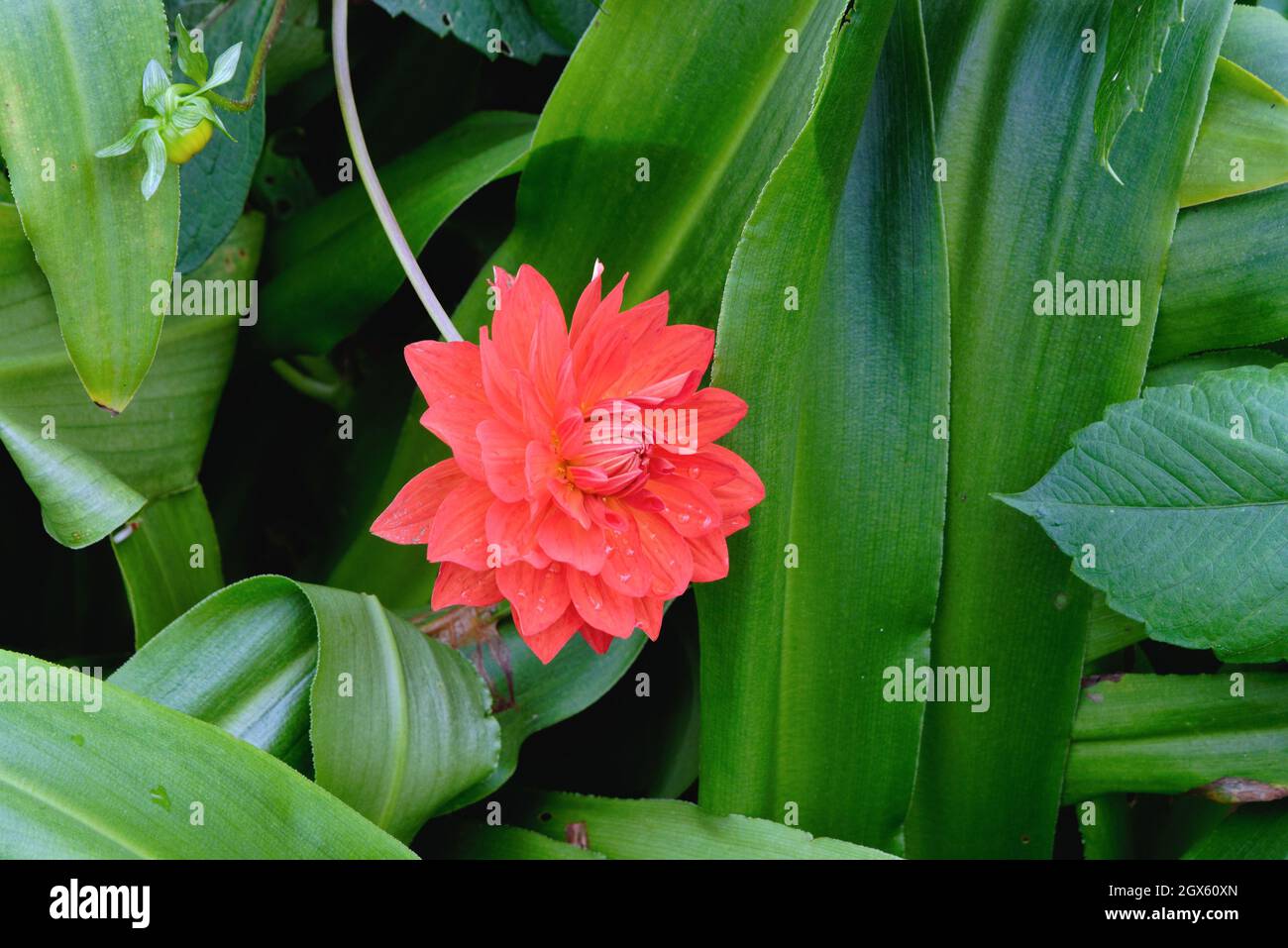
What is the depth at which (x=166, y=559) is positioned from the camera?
704mm

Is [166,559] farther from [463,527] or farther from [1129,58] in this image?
[1129,58]

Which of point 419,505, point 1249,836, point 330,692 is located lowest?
point 1249,836

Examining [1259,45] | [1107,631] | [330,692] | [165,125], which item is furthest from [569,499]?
[1259,45]

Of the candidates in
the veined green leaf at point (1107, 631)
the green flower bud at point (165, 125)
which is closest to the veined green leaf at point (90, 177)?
the green flower bud at point (165, 125)

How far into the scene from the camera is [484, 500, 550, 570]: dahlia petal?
0.53m

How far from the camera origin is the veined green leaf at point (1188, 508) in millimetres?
582

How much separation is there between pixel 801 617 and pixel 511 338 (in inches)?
10.5

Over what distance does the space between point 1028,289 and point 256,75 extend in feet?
1.66

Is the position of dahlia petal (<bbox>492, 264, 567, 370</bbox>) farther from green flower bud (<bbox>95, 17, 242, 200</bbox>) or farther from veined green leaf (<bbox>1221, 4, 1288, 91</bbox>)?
veined green leaf (<bbox>1221, 4, 1288, 91</bbox>)

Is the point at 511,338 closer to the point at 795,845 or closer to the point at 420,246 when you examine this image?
the point at 420,246

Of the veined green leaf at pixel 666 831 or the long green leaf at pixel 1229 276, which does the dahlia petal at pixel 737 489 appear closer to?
the veined green leaf at pixel 666 831

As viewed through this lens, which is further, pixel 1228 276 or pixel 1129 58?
pixel 1228 276

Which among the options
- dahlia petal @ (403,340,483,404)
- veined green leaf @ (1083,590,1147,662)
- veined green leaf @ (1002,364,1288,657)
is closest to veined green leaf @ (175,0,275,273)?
dahlia petal @ (403,340,483,404)
